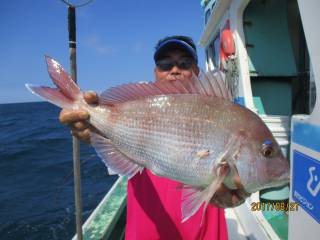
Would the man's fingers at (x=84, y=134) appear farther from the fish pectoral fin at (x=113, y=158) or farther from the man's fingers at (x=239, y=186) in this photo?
the man's fingers at (x=239, y=186)

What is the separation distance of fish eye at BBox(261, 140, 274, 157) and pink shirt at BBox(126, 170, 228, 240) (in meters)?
0.78

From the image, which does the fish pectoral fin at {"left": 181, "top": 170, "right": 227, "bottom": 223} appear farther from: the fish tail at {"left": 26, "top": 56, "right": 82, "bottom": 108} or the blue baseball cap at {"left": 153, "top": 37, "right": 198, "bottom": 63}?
the blue baseball cap at {"left": 153, "top": 37, "right": 198, "bottom": 63}

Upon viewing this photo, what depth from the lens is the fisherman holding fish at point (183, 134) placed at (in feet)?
4.61

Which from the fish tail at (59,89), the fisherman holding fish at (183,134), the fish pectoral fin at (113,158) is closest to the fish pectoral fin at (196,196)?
the fisherman holding fish at (183,134)

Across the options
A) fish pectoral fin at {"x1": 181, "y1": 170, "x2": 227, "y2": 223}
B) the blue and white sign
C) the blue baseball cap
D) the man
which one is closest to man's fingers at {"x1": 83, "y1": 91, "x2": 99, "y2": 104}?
the man

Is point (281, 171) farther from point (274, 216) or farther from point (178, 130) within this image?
point (274, 216)

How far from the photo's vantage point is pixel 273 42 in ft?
13.3

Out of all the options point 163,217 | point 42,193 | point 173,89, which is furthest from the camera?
point 42,193

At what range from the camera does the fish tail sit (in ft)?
5.18

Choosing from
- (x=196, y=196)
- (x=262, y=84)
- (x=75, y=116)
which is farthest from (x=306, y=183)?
(x=262, y=84)

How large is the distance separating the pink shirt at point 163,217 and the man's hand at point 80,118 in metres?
0.64

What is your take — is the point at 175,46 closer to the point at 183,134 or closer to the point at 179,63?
the point at 179,63

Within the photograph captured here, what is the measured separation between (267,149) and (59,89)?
1.13 meters

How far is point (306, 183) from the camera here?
6.10ft
